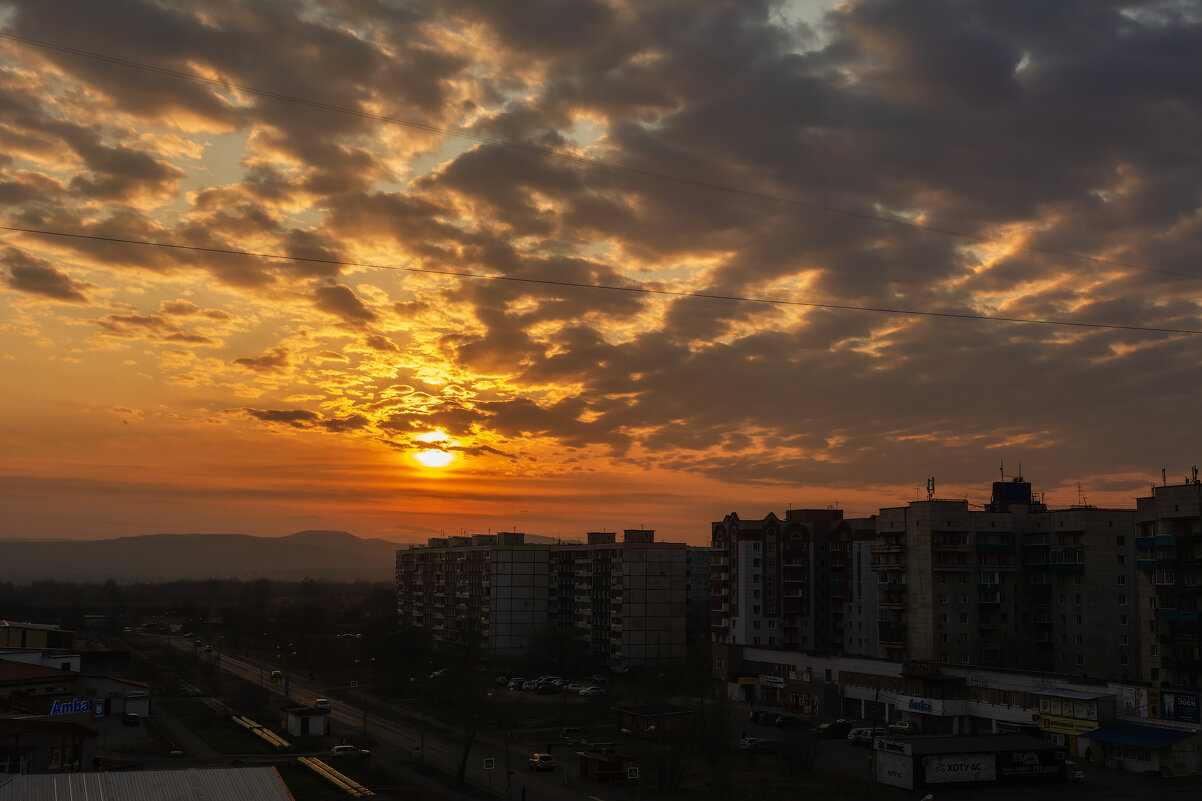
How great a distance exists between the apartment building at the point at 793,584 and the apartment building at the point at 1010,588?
1370cm

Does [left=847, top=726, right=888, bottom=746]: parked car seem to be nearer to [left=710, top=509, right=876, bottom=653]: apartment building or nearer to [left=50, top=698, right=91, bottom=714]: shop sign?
[left=710, top=509, right=876, bottom=653]: apartment building

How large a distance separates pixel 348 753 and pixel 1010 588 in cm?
5308

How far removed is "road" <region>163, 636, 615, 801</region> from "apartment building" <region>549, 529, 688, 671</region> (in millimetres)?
27341

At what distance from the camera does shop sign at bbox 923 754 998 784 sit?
1869 inches

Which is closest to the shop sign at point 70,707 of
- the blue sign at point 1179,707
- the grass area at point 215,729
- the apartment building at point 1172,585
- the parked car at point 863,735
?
the grass area at point 215,729

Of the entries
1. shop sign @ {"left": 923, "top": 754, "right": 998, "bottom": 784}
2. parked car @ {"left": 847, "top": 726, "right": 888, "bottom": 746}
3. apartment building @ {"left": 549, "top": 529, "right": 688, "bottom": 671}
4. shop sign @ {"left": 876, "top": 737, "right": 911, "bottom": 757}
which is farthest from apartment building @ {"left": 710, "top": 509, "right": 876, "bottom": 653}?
shop sign @ {"left": 923, "top": 754, "right": 998, "bottom": 784}

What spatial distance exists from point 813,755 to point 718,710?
6.11 meters

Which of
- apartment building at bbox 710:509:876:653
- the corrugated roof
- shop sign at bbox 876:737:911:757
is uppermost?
apartment building at bbox 710:509:876:653

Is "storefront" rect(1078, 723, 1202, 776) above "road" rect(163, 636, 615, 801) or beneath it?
above

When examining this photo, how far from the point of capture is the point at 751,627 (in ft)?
295

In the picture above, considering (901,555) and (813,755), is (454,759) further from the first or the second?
(901,555)

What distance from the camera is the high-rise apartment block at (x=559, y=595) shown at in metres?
100

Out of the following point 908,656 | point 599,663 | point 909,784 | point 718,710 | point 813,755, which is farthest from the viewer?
point 599,663

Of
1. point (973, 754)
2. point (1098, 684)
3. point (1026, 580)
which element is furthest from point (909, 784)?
point (1026, 580)
